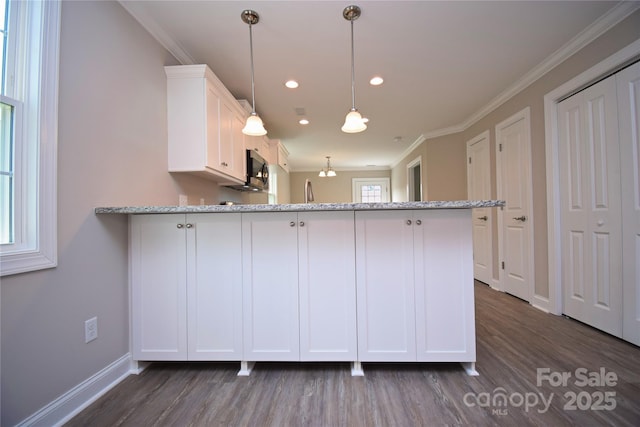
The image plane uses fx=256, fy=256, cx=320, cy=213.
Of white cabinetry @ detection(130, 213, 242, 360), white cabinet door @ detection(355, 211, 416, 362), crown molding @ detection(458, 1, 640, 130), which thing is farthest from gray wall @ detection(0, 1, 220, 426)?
crown molding @ detection(458, 1, 640, 130)

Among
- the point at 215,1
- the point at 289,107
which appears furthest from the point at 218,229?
the point at 289,107

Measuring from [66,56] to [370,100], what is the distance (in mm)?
2711

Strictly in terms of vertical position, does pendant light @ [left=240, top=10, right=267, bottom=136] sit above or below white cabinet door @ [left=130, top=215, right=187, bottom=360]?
above

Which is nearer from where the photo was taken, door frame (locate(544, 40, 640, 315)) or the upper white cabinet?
the upper white cabinet

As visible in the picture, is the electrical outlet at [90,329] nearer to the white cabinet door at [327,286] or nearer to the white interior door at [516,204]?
the white cabinet door at [327,286]

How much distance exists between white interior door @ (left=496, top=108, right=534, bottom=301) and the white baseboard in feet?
11.7

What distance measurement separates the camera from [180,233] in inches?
60.2

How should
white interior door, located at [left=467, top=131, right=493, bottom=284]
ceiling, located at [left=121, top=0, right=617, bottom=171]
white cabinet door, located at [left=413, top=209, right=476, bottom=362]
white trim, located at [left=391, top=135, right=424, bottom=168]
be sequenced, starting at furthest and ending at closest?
white trim, located at [left=391, top=135, right=424, bottom=168]
white interior door, located at [left=467, top=131, right=493, bottom=284]
ceiling, located at [left=121, top=0, right=617, bottom=171]
white cabinet door, located at [left=413, top=209, right=476, bottom=362]

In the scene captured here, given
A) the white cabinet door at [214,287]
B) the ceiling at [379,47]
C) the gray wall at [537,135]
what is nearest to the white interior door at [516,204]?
the gray wall at [537,135]

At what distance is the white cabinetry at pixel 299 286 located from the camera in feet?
4.91

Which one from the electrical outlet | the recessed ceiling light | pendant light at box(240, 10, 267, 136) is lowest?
the electrical outlet

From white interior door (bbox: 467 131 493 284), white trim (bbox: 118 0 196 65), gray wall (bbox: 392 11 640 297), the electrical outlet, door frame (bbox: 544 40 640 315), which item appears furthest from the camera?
white interior door (bbox: 467 131 493 284)

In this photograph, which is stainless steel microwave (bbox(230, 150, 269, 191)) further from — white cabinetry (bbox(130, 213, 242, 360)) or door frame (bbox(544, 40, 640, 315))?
door frame (bbox(544, 40, 640, 315))

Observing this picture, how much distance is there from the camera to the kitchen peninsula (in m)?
1.47
